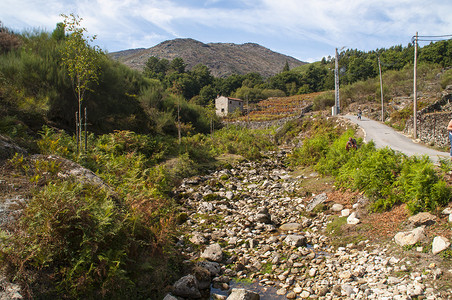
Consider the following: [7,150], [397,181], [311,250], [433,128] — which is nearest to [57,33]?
[7,150]

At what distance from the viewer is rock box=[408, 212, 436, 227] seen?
581cm

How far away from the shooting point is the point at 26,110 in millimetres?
14000

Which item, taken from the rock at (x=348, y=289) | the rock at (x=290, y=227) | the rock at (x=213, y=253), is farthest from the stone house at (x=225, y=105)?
the rock at (x=348, y=289)

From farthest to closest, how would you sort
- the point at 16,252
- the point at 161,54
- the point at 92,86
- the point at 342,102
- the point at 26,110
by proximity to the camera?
1. the point at 161,54
2. the point at 342,102
3. the point at 92,86
4. the point at 26,110
5. the point at 16,252

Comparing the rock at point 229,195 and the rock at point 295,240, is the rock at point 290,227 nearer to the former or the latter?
the rock at point 295,240

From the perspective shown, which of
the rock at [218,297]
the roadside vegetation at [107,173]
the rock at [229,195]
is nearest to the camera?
the roadside vegetation at [107,173]

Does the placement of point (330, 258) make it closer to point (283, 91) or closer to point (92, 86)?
point (92, 86)

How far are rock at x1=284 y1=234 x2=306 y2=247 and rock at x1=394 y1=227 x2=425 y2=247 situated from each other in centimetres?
207

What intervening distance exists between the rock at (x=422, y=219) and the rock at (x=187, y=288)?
483 centimetres

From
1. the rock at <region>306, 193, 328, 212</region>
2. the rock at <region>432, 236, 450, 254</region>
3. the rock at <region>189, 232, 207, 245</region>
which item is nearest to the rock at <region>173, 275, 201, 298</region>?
the rock at <region>189, 232, 207, 245</region>

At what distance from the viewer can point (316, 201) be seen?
959 centimetres

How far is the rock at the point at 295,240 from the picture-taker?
6961 mm

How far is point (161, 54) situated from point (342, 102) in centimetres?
17159

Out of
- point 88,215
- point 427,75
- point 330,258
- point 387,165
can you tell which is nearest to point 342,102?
point 427,75
